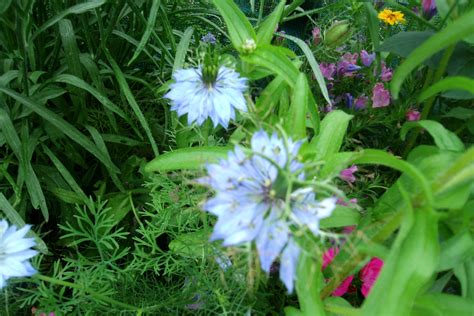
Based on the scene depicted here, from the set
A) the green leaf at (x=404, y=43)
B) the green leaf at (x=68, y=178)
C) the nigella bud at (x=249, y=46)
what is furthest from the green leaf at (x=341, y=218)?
the green leaf at (x=68, y=178)

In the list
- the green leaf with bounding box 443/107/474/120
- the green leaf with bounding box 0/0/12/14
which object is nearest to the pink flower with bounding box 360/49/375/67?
the green leaf with bounding box 443/107/474/120

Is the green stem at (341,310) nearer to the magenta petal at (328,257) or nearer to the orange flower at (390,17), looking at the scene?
the magenta petal at (328,257)

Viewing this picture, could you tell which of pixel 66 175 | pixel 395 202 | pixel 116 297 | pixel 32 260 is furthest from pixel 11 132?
pixel 395 202

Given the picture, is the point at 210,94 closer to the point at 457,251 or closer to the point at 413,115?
the point at 457,251

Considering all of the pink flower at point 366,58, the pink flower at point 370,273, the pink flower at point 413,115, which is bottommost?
the pink flower at point 370,273

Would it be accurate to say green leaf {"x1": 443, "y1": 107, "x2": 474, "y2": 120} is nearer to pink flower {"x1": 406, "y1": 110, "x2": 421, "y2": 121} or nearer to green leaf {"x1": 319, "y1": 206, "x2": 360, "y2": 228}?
pink flower {"x1": 406, "y1": 110, "x2": 421, "y2": 121}

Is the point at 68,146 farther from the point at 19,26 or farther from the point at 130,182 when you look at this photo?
the point at 19,26
